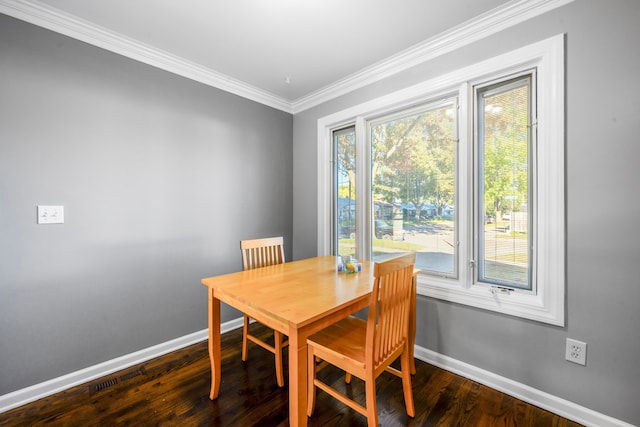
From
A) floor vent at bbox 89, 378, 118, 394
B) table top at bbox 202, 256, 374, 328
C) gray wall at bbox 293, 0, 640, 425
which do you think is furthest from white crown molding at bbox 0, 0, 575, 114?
floor vent at bbox 89, 378, 118, 394

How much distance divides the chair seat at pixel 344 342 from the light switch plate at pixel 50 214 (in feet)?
6.19

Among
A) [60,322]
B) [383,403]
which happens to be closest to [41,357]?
[60,322]

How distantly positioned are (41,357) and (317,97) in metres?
3.18

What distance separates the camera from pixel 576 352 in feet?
5.28

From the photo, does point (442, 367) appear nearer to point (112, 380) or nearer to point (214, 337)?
point (214, 337)

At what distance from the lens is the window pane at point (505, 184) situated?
1.87 m

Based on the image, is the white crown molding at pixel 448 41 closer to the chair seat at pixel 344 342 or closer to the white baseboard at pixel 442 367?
the chair seat at pixel 344 342

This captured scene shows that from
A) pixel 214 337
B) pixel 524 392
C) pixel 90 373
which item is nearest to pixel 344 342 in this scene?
pixel 214 337

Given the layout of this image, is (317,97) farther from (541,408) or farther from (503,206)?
(541,408)

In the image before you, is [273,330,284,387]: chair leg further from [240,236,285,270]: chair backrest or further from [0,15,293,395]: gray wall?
[0,15,293,395]: gray wall

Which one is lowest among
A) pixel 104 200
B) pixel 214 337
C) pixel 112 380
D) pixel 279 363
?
pixel 112 380

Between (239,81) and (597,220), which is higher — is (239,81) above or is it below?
above

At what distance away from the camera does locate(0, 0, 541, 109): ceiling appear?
5.83 ft

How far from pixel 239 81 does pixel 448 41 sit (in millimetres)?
1947
